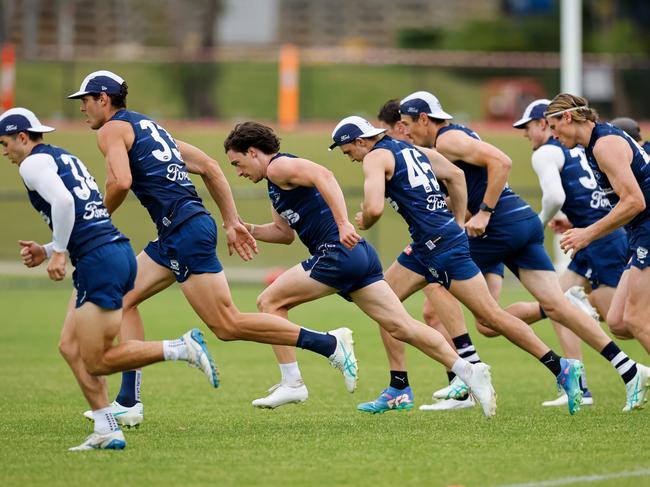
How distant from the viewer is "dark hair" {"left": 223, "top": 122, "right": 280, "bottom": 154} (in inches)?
357

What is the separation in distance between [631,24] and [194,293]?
122 ft

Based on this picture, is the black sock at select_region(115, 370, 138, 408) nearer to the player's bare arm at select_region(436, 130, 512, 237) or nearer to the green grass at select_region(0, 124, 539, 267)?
the player's bare arm at select_region(436, 130, 512, 237)

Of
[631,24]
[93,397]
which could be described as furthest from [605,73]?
[93,397]

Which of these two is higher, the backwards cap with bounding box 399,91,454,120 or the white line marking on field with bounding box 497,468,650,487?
the backwards cap with bounding box 399,91,454,120

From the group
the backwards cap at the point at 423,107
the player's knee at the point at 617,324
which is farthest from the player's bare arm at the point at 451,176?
the player's knee at the point at 617,324

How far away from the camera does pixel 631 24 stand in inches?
1698

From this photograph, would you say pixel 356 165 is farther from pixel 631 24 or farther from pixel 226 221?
pixel 226 221

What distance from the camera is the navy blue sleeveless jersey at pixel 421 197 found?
30.2 ft

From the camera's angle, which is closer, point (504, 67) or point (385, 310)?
point (385, 310)

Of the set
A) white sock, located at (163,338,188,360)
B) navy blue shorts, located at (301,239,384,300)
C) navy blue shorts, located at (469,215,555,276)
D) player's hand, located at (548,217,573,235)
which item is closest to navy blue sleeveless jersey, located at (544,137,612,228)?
player's hand, located at (548,217,573,235)

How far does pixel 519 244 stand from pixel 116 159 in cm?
350

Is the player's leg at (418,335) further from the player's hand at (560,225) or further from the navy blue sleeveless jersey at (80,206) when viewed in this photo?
the player's hand at (560,225)

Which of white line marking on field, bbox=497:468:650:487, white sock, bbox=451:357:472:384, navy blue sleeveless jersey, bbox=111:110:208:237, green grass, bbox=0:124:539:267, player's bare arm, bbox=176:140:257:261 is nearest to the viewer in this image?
white line marking on field, bbox=497:468:650:487

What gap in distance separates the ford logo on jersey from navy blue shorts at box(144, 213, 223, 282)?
31 centimetres
